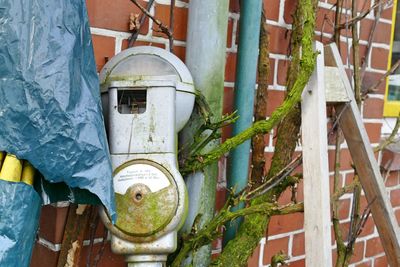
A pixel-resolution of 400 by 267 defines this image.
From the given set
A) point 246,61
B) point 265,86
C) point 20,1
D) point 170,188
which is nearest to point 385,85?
point 265,86

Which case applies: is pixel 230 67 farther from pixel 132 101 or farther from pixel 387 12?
pixel 387 12

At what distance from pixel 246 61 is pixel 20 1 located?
0.76 metres

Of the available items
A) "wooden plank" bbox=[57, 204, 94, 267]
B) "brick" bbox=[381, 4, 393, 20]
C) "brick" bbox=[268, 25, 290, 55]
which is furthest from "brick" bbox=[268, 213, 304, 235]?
"brick" bbox=[381, 4, 393, 20]

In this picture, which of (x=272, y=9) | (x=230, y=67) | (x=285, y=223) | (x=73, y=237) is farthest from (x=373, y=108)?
(x=73, y=237)

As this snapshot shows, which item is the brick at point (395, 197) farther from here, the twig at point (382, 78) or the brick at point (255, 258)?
the brick at point (255, 258)

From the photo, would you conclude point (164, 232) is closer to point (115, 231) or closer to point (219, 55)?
point (115, 231)

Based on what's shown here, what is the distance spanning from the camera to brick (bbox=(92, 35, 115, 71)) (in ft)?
4.80

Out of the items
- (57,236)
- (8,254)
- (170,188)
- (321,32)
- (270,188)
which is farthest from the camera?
(321,32)

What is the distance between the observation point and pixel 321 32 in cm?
212

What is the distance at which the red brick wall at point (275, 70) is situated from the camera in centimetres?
148

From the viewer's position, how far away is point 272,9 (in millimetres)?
1903

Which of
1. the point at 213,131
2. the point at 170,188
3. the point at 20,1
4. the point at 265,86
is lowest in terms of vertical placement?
the point at 170,188

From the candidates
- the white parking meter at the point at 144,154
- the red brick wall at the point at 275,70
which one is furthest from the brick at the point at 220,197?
the white parking meter at the point at 144,154

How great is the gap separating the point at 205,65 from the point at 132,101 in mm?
253
